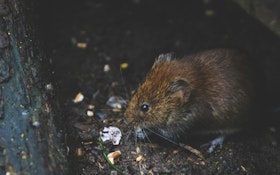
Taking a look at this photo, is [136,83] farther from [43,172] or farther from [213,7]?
[43,172]

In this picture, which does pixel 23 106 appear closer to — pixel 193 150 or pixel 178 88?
pixel 178 88

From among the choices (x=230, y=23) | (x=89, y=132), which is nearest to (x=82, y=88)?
(x=89, y=132)

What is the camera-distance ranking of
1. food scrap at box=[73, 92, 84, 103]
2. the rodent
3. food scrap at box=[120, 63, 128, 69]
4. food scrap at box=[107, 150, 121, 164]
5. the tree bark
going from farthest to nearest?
food scrap at box=[120, 63, 128, 69] → food scrap at box=[73, 92, 84, 103] → the rodent → food scrap at box=[107, 150, 121, 164] → the tree bark

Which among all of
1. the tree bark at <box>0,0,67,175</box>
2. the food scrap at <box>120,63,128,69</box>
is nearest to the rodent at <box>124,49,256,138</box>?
the food scrap at <box>120,63,128,69</box>

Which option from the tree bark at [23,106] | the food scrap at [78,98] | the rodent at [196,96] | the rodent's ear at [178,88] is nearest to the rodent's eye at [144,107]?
the rodent at [196,96]

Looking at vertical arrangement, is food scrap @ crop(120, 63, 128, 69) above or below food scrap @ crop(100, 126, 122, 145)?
above

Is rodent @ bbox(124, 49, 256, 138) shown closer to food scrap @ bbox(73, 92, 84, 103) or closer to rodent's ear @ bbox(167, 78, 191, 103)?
rodent's ear @ bbox(167, 78, 191, 103)

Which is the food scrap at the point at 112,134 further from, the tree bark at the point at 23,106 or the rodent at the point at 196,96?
the tree bark at the point at 23,106
